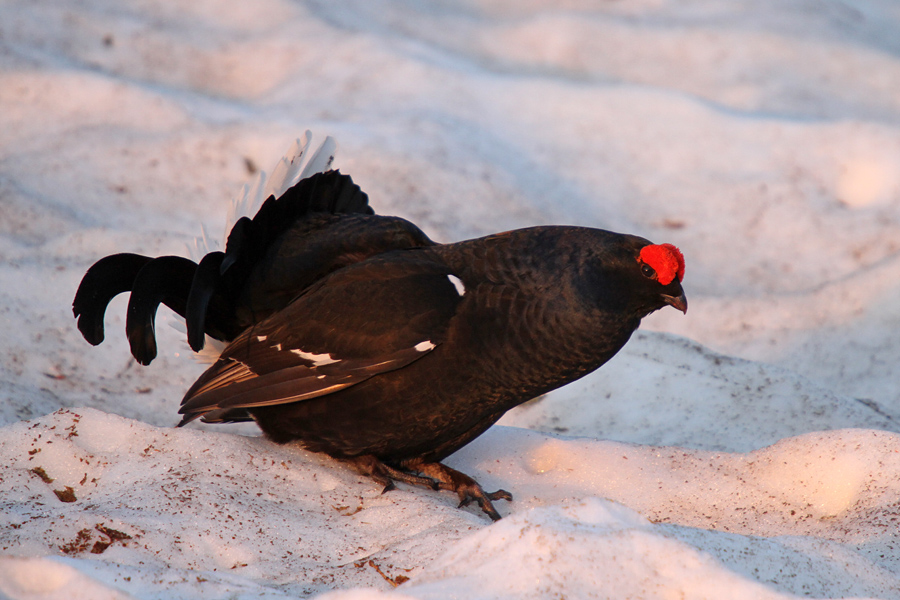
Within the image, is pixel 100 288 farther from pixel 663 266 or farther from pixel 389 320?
pixel 663 266

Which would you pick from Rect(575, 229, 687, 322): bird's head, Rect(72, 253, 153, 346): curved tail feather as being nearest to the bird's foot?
Rect(575, 229, 687, 322): bird's head

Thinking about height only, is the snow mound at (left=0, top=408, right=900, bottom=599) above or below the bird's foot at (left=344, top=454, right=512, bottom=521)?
above

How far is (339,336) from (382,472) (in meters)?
0.55

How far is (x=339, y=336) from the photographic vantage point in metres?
3.07

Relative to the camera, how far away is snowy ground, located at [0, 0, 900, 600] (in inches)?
90.2

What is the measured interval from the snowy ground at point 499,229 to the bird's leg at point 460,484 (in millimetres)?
99

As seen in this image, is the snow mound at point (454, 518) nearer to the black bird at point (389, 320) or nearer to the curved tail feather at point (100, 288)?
the black bird at point (389, 320)

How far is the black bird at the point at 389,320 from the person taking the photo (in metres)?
2.90

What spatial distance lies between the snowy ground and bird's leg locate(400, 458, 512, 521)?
0.10m

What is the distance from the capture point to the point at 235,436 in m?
3.29

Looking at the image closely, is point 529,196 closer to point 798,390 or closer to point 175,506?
point 798,390

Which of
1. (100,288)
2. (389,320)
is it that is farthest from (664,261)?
(100,288)

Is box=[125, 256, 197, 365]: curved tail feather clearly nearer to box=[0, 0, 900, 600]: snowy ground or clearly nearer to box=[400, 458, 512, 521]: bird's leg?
box=[0, 0, 900, 600]: snowy ground

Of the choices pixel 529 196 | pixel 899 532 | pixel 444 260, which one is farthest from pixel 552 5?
pixel 899 532
